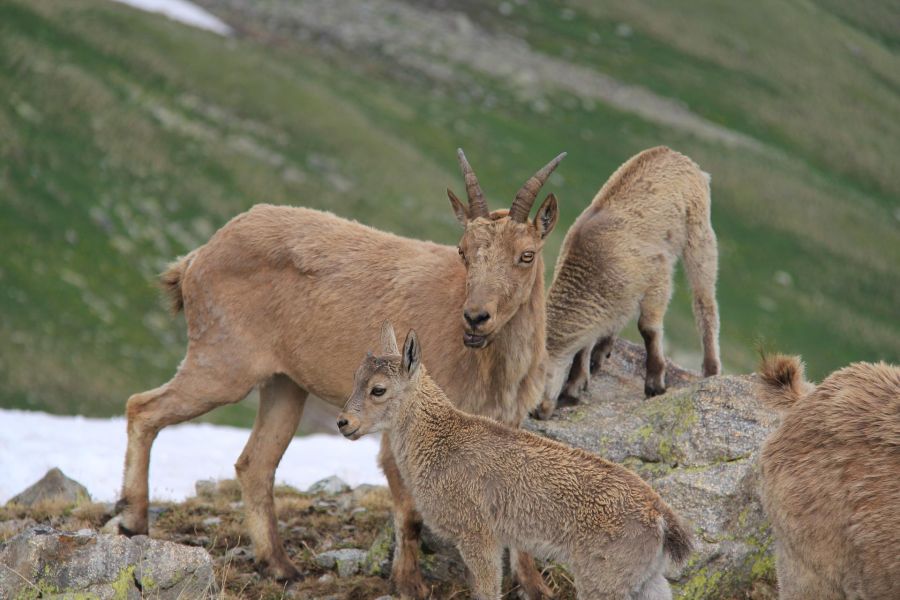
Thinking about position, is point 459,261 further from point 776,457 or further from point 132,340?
point 132,340

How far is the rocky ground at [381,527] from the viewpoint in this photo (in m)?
8.63

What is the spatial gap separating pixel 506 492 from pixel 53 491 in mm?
7285

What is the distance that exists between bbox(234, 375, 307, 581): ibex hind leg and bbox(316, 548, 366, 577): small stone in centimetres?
34

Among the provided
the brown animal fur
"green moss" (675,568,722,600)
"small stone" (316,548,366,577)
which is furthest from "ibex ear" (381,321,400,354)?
the brown animal fur

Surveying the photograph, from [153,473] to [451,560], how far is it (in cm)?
1025

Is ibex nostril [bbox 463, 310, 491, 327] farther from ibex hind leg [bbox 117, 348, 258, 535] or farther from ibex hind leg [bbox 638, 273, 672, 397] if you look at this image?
ibex hind leg [bbox 638, 273, 672, 397]

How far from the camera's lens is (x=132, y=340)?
4044 cm

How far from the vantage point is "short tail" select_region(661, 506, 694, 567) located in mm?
7789

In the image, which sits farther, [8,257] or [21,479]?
[8,257]

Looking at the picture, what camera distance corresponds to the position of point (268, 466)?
1145 centimetres

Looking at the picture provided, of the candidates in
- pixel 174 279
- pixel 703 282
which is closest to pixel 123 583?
pixel 174 279

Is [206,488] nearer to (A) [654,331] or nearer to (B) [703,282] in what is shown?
(A) [654,331]

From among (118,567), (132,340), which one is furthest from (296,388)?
(132,340)

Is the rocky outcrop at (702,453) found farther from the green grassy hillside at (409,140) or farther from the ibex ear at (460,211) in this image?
the green grassy hillside at (409,140)
